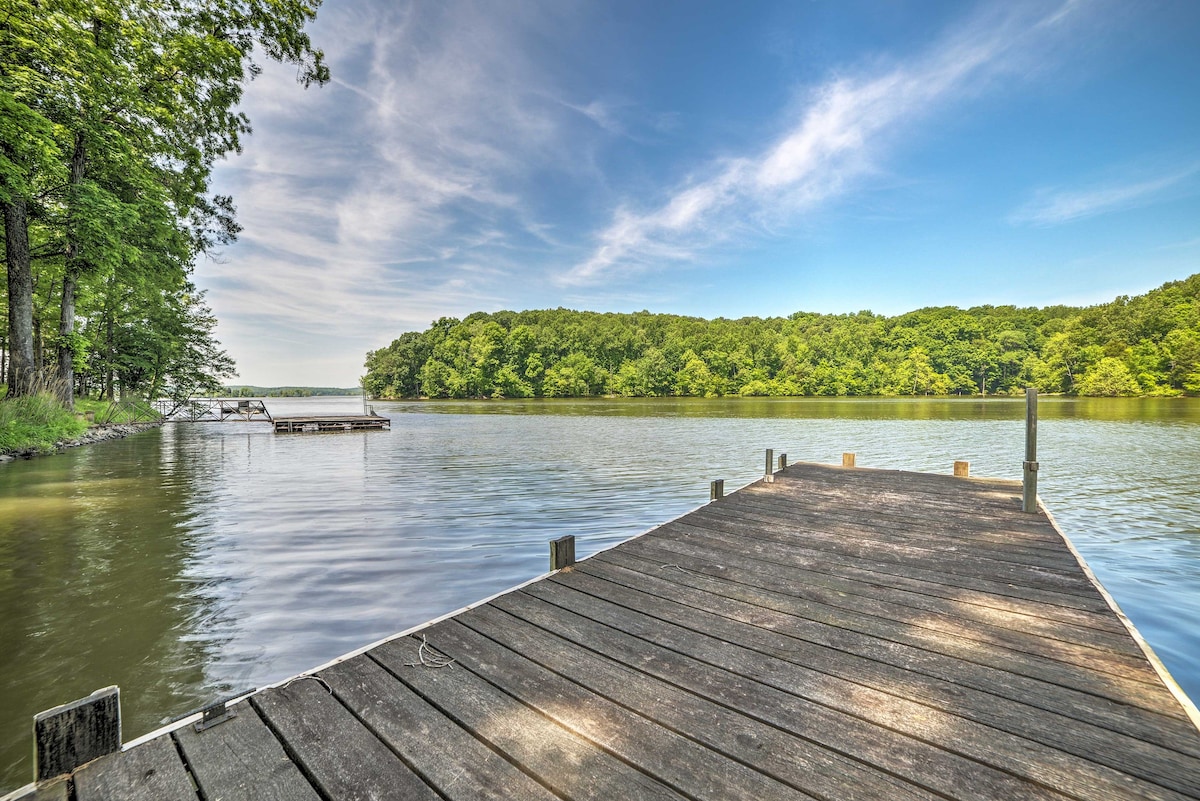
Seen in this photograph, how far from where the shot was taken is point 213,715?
2223 millimetres

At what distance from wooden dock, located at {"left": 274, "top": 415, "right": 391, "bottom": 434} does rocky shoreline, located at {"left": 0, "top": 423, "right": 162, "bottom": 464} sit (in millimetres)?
6011

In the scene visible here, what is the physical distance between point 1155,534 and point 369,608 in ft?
35.0

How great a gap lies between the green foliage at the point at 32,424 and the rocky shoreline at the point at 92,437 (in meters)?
0.12

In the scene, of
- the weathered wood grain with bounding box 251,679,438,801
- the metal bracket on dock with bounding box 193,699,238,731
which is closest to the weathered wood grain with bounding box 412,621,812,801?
the weathered wood grain with bounding box 251,679,438,801

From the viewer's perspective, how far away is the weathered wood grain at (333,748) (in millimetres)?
1804

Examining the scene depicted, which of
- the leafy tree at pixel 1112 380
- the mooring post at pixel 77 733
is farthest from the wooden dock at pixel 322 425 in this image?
the leafy tree at pixel 1112 380

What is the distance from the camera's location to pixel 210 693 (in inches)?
134

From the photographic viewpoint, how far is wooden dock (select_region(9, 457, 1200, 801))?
1.83m

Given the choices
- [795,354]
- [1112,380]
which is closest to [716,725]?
[1112,380]

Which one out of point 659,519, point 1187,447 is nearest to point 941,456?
point 1187,447

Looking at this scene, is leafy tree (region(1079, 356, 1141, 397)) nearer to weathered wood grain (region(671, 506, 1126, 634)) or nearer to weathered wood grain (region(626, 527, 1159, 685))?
weathered wood grain (region(671, 506, 1126, 634))

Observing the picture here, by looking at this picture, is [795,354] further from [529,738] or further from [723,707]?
[529,738]

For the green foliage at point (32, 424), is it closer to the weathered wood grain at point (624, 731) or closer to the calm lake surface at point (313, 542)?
the calm lake surface at point (313, 542)

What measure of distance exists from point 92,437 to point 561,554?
23.5m
